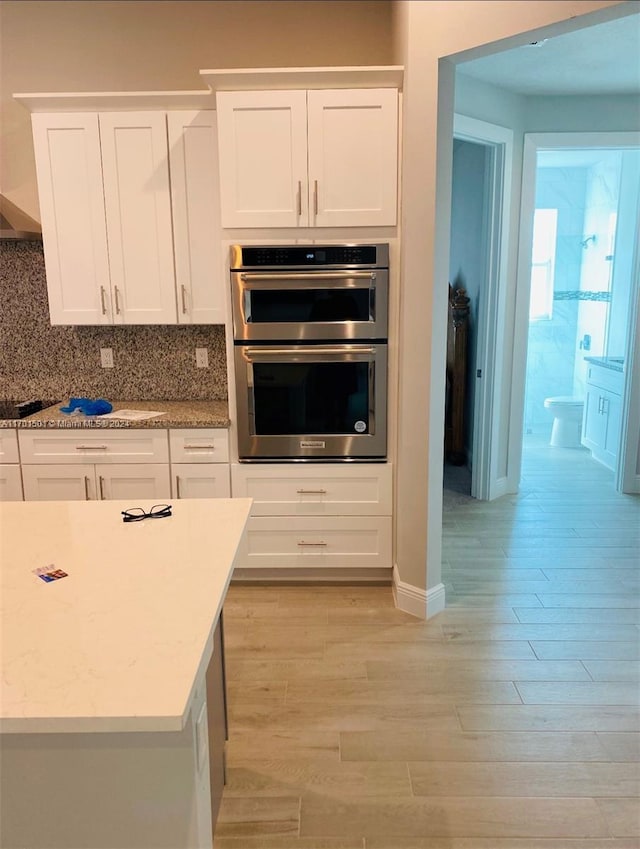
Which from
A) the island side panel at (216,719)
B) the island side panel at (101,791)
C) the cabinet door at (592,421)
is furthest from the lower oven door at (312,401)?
the cabinet door at (592,421)

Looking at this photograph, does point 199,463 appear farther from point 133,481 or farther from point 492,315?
point 492,315

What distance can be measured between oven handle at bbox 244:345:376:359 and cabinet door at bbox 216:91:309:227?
1.93 ft

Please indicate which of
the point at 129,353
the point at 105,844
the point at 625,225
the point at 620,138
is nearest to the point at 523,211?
the point at 620,138

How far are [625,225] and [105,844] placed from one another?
5798mm

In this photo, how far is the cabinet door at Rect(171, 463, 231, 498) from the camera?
10.4 ft

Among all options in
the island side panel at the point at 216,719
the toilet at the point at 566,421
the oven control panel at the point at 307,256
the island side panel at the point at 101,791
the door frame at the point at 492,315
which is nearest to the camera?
the island side panel at the point at 101,791

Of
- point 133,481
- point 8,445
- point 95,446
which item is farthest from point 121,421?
point 8,445

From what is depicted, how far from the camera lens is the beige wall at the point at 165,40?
3309 mm

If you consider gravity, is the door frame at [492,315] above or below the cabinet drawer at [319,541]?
above

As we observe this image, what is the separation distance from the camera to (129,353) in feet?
12.0

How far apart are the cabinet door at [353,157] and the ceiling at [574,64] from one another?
647 millimetres

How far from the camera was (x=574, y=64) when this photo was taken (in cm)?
351

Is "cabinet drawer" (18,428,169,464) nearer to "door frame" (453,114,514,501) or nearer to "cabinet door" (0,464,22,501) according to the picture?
"cabinet door" (0,464,22,501)

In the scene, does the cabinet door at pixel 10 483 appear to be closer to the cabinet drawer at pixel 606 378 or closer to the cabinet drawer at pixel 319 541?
the cabinet drawer at pixel 319 541
